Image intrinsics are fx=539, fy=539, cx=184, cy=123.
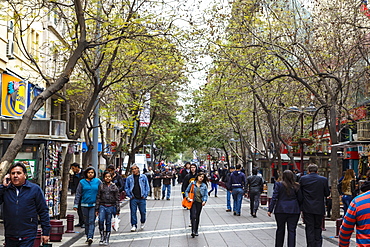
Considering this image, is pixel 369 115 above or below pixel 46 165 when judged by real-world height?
above

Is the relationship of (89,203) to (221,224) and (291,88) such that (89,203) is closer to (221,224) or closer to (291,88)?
(221,224)

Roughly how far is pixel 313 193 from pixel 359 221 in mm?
5386

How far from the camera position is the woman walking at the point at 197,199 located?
13.7 m

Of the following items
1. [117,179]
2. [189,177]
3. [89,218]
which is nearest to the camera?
[89,218]

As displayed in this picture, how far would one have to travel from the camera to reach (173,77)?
23484 mm

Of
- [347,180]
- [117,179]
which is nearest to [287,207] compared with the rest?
[347,180]

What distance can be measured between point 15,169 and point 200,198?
301 inches

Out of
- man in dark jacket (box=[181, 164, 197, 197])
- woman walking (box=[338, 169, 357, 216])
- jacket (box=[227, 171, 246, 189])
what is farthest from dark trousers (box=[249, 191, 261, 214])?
woman walking (box=[338, 169, 357, 216])

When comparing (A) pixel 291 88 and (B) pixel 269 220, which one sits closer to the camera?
(B) pixel 269 220

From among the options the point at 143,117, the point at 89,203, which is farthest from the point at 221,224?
the point at 143,117

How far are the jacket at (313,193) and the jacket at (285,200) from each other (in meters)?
0.14

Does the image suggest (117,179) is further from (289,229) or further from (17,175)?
(17,175)

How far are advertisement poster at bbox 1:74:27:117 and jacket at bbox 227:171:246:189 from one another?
8.77 metres

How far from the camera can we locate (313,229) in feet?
35.5
